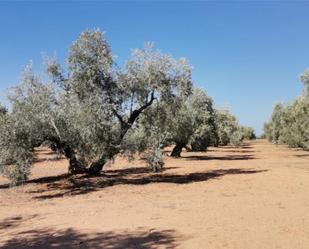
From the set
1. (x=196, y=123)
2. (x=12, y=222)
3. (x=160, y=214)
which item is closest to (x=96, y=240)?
(x=160, y=214)

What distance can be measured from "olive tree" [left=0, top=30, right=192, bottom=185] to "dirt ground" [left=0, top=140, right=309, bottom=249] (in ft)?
6.60

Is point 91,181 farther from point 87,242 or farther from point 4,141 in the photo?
point 87,242

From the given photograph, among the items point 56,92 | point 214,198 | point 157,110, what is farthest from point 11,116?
point 214,198

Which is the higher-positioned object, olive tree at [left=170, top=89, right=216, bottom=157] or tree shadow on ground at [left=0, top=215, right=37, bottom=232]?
olive tree at [left=170, top=89, right=216, bottom=157]

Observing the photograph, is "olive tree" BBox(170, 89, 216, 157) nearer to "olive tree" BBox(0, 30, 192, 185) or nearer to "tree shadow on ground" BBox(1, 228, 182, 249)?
"olive tree" BBox(0, 30, 192, 185)

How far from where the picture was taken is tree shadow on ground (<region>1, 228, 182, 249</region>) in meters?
10.1

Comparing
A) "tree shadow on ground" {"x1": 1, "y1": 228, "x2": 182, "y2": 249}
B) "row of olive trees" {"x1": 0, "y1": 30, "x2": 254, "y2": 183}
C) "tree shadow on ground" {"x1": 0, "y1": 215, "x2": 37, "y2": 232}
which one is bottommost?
"tree shadow on ground" {"x1": 1, "y1": 228, "x2": 182, "y2": 249}

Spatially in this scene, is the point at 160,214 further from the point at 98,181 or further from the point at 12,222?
the point at 98,181

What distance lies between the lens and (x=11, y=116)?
2059 cm

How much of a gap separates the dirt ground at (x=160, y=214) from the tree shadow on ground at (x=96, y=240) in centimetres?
2

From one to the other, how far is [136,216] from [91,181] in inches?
428

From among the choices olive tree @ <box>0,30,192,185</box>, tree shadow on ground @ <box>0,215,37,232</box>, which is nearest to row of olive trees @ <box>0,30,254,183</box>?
olive tree @ <box>0,30,192,185</box>

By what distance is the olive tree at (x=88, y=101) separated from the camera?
20734 millimetres

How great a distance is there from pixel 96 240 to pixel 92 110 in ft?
36.3
